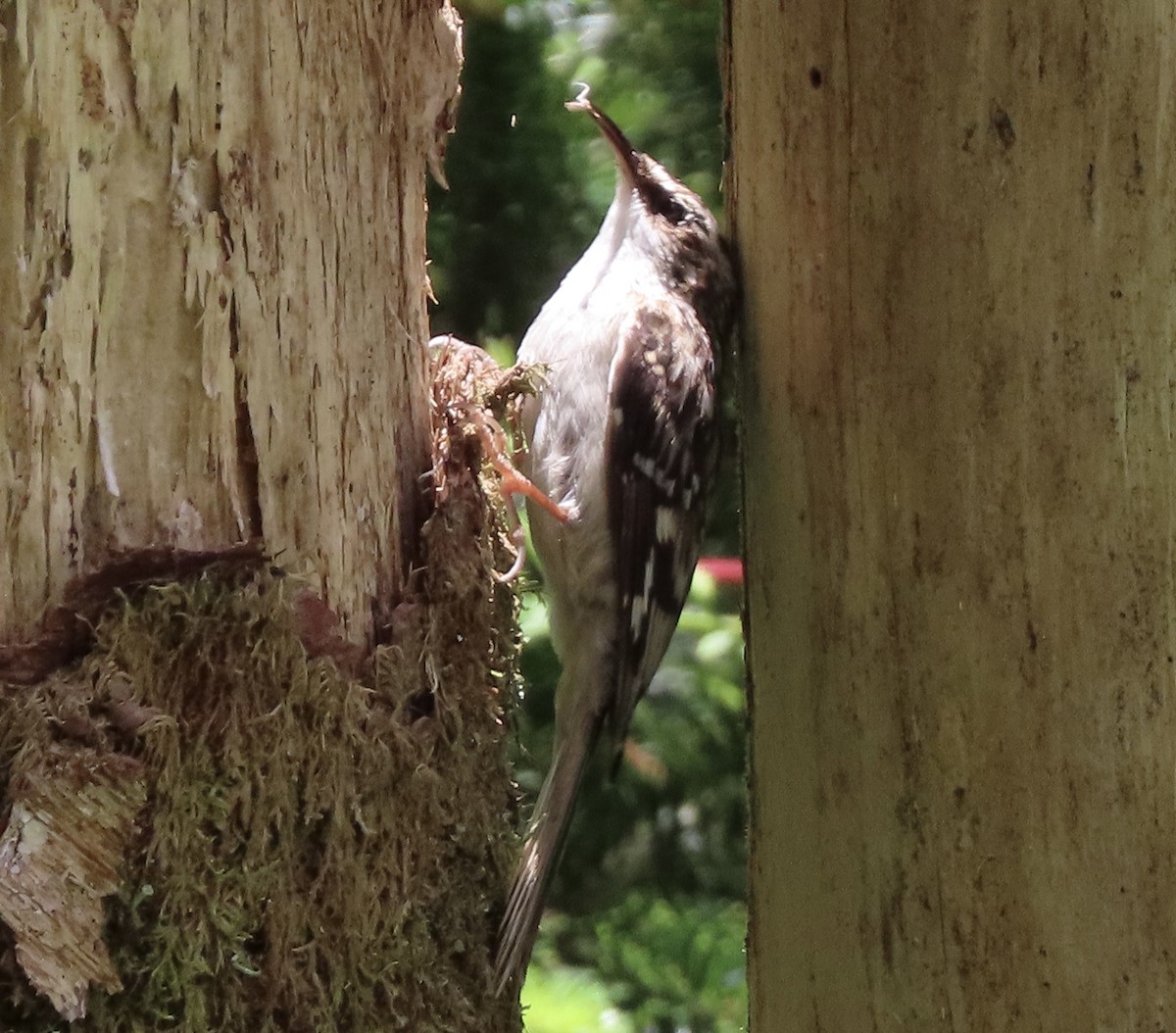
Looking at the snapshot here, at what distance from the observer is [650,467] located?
3.06m

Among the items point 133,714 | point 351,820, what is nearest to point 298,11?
point 133,714

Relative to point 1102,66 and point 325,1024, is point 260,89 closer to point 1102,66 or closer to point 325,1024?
point 1102,66

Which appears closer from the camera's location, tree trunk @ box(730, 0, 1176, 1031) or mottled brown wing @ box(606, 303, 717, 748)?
tree trunk @ box(730, 0, 1176, 1031)

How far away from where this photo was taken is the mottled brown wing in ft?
9.84

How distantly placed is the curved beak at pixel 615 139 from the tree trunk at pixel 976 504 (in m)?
0.88

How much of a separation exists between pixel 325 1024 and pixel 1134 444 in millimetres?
1275

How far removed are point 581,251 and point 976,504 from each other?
2664 millimetres

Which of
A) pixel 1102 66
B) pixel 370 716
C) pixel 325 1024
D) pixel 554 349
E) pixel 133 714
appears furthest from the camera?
pixel 554 349

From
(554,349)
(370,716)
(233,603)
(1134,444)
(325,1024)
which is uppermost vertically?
(554,349)

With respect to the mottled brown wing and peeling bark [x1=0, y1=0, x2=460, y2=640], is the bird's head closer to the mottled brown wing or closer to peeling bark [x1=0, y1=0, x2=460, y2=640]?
the mottled brown wing

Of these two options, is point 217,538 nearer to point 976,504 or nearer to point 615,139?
point 976,504

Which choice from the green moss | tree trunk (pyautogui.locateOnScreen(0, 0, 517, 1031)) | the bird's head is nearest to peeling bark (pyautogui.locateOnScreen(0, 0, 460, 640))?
tree trunk (pyautogui.locateOnScreen(0, 0, 517, 1031))

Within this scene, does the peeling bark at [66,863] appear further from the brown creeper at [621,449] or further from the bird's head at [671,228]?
the bird's head at [671,228]

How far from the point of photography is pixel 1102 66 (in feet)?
5.36
